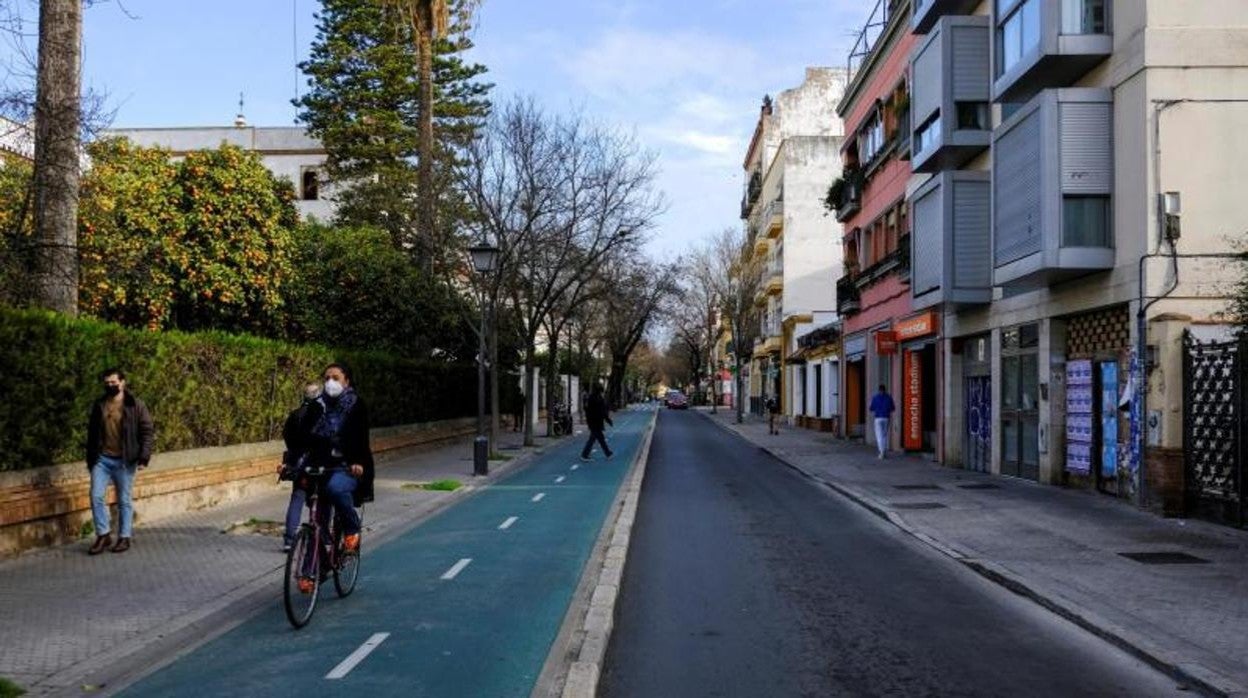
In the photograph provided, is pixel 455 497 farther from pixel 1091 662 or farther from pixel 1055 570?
pixel 1091 662

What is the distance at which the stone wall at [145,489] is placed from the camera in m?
10.1

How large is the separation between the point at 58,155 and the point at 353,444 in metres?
6.61

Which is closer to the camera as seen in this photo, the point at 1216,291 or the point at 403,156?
the point at 1216,291

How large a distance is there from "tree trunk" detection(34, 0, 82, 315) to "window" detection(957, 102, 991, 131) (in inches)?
598

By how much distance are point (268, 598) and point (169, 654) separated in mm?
1833

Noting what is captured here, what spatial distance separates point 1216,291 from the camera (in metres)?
14.2

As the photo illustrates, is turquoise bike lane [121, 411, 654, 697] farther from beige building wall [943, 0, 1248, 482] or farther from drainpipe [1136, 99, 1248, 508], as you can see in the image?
beige building wall [943, 0, 1248, 482]

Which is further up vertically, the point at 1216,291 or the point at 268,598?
the point at 1216,291

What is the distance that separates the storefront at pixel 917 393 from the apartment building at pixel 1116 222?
7.85m

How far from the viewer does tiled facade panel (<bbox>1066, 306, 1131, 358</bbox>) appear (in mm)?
15602

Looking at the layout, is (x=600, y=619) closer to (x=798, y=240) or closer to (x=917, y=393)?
(x=917, y=393)

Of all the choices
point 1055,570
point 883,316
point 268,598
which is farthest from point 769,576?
point 883,316

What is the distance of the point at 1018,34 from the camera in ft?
56.8

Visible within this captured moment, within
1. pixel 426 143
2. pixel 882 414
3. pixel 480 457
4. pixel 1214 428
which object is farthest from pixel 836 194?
pixel 1214 428
